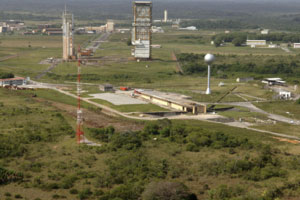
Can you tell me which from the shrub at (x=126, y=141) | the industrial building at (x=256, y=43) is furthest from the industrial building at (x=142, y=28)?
the shrub at (x=126, y=141)

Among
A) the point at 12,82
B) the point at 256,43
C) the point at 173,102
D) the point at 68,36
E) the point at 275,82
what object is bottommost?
the point at 173,102

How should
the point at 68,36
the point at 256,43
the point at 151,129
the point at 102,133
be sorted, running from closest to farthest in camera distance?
1. the point at 102,133
2. the point at 151,129
3. the point at 68,36
4. the point at 256,43

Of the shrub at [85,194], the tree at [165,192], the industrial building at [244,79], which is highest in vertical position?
the industrial building at [244,79]

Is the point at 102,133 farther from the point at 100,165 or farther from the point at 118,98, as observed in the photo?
the point at 118,98

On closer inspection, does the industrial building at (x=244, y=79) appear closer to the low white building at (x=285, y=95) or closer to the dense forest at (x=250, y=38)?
the low white building at (x=285, y=95)

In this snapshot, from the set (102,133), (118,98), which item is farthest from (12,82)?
(102,133)

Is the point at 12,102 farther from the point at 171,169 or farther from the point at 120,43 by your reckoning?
the point at 120,43
